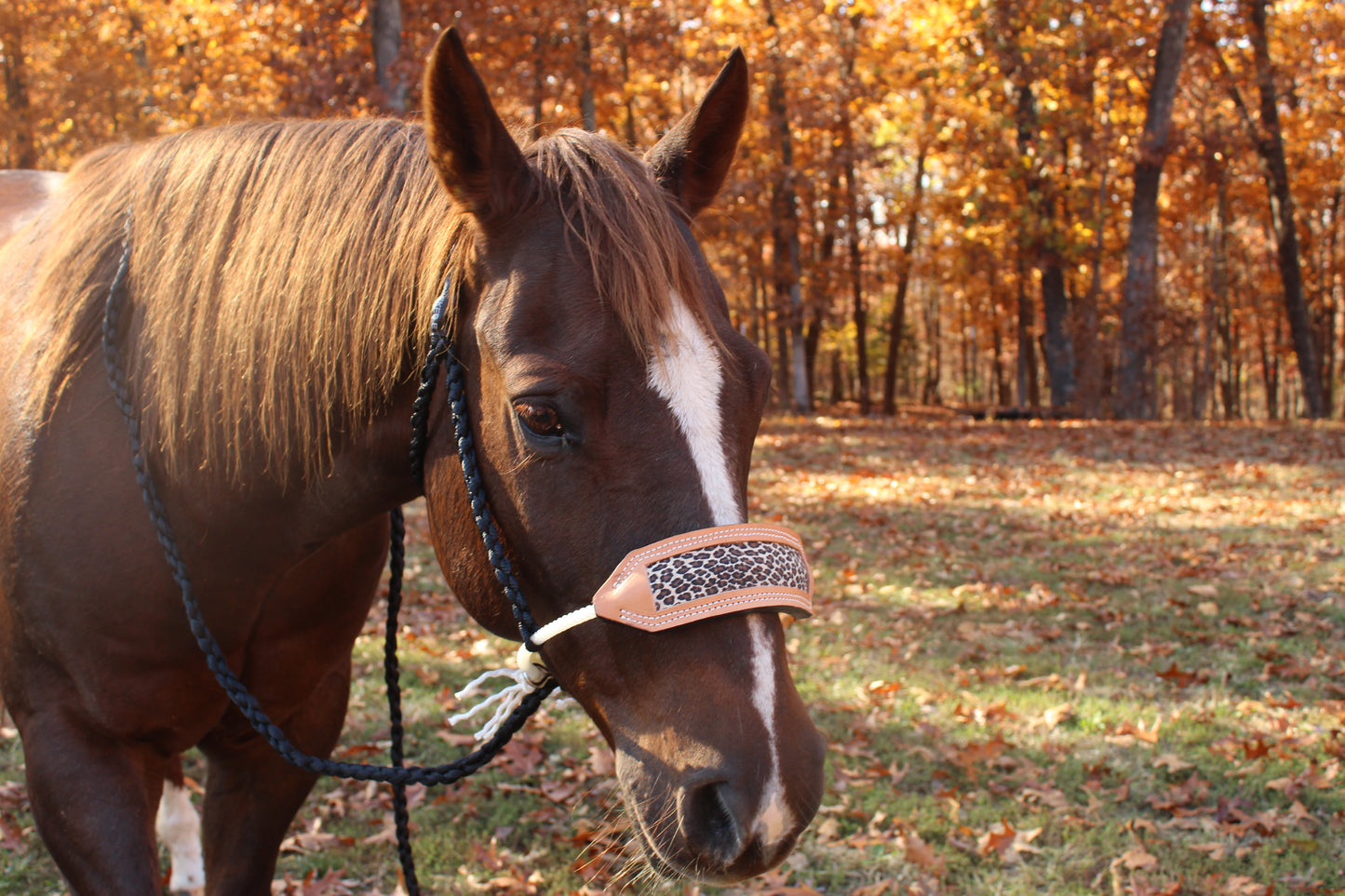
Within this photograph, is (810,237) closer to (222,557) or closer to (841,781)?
(841,781)

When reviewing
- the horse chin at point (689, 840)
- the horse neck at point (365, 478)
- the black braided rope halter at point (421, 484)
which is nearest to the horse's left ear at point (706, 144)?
the black braided rope halter at point (421, 484)

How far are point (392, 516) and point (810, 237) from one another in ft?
73.9

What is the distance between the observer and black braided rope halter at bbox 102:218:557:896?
156 cm

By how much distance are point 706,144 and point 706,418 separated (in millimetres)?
742

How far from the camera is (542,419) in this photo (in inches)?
58.1

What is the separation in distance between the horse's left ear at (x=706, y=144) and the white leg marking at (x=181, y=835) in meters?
2.87

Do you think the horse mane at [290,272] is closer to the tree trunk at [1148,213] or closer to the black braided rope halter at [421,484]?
the black braided rope halter at [421,484]

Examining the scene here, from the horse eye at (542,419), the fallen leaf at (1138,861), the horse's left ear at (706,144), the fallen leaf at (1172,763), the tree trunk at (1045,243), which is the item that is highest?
the tree trunk at (1045,243)

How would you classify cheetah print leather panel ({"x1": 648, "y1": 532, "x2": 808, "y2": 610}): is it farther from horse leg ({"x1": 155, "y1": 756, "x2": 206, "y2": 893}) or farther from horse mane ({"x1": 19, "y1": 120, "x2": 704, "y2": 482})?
horse leg ({"x1": 155, "y1": 756, "x2": 206, "y2": 893})

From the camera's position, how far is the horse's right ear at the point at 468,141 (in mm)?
1511

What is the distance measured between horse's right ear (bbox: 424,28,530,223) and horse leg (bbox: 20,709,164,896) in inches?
53.8

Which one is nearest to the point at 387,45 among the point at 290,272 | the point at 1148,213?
the point at 290,272

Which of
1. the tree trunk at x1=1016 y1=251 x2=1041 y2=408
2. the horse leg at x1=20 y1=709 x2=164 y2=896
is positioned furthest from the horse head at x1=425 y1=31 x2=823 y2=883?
the tree trunk at x1=1016 y1=251 x2=1041 y2=408

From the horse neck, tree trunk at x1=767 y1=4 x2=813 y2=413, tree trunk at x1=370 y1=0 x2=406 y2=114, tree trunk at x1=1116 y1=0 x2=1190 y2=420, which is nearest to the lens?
the horse neck
